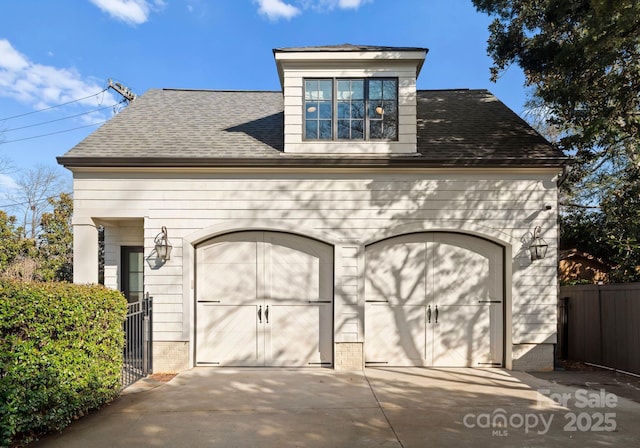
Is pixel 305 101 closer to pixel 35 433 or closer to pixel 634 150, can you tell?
pixel 35 433

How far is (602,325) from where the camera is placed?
7.62 m

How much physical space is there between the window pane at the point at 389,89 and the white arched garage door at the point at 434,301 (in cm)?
263

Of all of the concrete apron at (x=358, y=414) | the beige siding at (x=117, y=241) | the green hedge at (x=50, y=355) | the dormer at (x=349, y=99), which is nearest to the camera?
the green hedge at (x=50, y=355)

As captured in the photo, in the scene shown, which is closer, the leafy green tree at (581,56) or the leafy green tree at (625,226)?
the leafy green tree at (581,56)

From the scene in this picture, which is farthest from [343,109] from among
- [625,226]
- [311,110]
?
[625,226]

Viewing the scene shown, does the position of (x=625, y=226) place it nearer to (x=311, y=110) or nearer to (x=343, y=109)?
(x=343, y=109)

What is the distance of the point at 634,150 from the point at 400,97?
6903 millimetres

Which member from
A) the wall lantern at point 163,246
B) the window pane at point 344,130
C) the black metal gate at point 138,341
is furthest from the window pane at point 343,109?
the black metal gate at point 138,341

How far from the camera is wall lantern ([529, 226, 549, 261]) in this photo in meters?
7.10

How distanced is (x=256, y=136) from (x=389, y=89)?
272 centimetres

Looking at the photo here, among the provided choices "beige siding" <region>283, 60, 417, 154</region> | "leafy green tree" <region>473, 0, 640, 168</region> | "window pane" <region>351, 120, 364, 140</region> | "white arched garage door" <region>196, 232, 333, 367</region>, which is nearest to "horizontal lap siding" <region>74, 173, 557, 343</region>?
"white arched garage door" <region>196, 232, 333, 367</region>

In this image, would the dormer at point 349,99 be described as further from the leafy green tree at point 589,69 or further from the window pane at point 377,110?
the leafy green tree at point 589,69

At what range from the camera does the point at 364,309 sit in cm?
721

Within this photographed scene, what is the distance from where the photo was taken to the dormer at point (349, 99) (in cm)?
748
